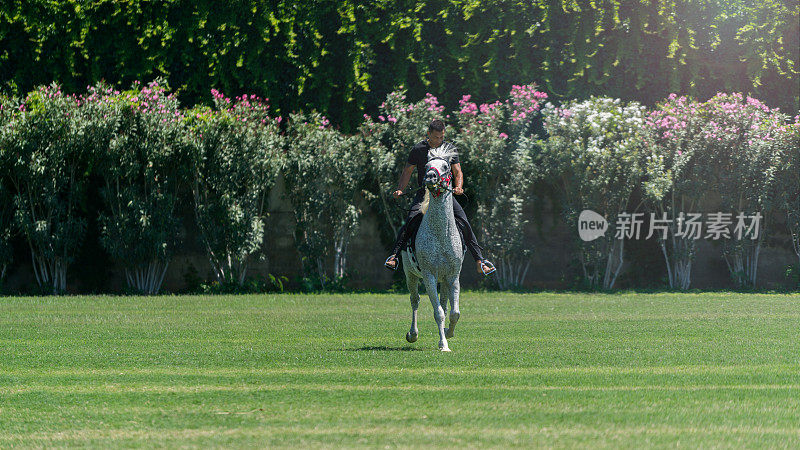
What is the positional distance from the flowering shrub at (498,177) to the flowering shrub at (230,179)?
4.34m

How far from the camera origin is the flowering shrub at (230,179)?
21141 mm

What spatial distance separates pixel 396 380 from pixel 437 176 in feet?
8.81

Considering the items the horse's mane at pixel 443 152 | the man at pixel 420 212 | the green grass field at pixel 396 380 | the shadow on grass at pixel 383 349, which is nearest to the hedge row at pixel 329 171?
the green grass field at pixel 396 380

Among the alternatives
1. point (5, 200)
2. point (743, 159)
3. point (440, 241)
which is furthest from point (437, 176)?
point (743, 159)

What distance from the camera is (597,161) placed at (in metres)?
22.0

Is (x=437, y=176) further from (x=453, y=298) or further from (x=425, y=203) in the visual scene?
(x=453, y=298)

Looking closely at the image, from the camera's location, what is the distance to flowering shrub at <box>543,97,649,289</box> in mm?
21969

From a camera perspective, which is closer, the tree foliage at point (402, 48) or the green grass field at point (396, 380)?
the green grass field at point (396, 380)

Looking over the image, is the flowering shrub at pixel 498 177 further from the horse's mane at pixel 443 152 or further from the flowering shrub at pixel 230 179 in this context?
the horse's mane at pixel 443 152

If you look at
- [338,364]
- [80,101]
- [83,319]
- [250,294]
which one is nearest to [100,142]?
[80,101]

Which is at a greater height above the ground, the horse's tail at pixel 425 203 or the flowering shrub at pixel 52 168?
the flowering shrub at pixel 52 168

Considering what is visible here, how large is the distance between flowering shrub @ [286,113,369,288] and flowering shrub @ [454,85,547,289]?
2.49m

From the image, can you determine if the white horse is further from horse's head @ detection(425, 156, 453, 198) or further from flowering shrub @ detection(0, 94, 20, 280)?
flowering shrub @ detection(0, 94, 20, 280)

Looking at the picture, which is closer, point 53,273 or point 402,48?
point 53,273
